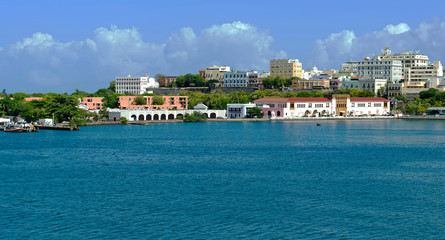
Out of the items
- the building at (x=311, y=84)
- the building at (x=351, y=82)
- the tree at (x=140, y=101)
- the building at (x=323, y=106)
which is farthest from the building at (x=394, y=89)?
the tree at (x=140, y=101)

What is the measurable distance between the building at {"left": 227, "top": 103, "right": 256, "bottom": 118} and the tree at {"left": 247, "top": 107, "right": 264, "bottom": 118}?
32.1 inches

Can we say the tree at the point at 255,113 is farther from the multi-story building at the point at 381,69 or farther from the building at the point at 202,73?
the building at the point at 202,73

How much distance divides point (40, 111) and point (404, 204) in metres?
48.2

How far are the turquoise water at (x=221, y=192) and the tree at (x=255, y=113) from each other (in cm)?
4040

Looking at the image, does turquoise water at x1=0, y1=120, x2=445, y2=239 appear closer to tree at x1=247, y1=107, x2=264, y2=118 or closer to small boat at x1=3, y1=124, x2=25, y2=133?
small boat at x1=3, y1=124, x2=25, y2=133

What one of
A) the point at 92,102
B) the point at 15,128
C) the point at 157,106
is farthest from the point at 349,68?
the point at 15,128

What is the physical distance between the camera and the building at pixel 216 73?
395ft

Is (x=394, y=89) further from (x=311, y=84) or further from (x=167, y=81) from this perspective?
(x=167, y=81)

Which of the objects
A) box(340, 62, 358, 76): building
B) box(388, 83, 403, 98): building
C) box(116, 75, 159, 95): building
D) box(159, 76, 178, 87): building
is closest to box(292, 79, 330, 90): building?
box(388, 83, 403, 98): building

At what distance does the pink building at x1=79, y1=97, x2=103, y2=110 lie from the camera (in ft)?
265

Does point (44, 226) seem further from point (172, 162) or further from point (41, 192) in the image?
point (172, 162)

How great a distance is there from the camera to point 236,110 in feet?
267

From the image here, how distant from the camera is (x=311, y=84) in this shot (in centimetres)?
10081

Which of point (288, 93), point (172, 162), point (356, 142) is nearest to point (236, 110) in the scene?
point (288, 93)
